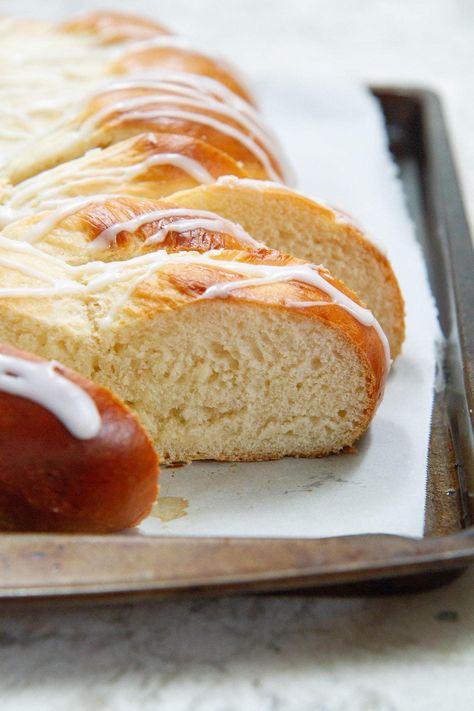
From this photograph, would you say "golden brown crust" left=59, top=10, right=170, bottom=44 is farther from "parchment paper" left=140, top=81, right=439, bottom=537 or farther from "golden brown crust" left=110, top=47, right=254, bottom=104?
"parchment paper" left=140, top=81, right=439, bottom=537

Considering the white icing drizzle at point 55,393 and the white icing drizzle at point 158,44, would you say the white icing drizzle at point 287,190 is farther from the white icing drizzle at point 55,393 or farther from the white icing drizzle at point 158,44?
the white icing drizzle at point 158,44

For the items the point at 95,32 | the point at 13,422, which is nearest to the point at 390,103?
the point at 95,32

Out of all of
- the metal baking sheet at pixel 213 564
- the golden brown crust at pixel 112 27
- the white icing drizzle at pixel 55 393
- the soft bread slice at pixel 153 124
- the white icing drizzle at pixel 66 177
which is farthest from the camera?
the golden brown crust at pixel 112 27

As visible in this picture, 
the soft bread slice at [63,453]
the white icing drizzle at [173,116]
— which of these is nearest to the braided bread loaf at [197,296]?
the white icing drizzle at [173,116]

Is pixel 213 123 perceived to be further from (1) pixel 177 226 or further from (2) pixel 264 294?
(2) pixel 264 294

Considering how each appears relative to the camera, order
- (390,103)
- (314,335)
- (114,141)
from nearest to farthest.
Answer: (314,335) < (114,141) < (390,103)

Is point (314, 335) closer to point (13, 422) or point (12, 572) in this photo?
point (13, 422)
